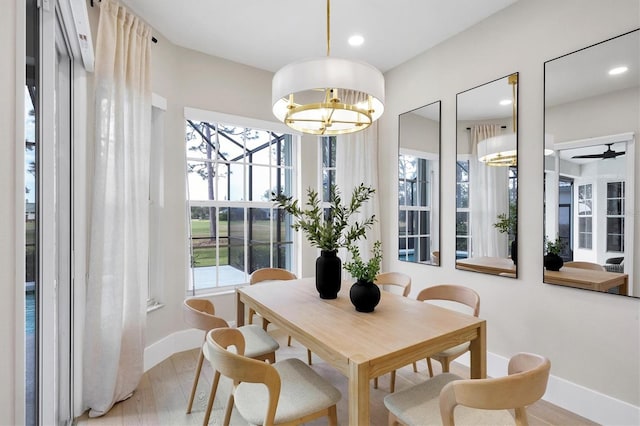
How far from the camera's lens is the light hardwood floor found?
1995mm

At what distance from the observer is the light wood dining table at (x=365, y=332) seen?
4.02 feet

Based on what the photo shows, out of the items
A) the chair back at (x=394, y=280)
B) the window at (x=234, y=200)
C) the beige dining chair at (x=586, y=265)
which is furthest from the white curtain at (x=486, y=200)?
the window at (x=234, y=200)

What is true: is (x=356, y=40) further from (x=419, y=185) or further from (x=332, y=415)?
(x=332, y=415)

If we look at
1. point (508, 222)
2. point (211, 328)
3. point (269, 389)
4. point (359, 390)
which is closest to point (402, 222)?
point (508, 222)

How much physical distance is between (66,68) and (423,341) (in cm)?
262

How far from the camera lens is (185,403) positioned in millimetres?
2164

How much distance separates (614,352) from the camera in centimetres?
194

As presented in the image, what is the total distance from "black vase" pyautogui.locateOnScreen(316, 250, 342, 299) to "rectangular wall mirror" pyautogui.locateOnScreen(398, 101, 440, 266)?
1.47 metres

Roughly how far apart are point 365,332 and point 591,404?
172 cm

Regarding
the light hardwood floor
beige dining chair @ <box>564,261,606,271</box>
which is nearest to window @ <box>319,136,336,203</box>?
the light hardwood floor

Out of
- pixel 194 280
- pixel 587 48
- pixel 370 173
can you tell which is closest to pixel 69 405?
pixel 194 280

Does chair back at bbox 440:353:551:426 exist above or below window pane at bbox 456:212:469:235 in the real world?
below

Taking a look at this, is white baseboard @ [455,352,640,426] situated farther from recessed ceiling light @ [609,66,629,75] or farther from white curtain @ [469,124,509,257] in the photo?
recessed ceiling light @ [609,66,629,75]

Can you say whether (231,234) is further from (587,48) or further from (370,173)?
(587,48)
